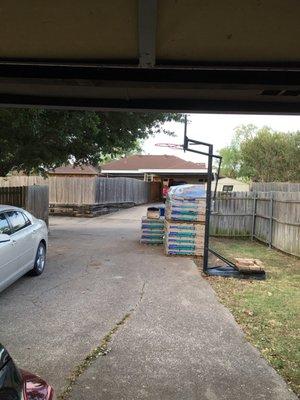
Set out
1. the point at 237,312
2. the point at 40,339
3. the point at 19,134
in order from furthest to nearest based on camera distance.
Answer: the point at 19,134 → the point at 237,312 → the point at 40,339

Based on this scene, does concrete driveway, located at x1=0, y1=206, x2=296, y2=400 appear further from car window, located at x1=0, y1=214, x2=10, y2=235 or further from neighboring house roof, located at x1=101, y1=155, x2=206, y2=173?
neighboring house roof, located at x1=101, y1=155, x2=206, y2=173

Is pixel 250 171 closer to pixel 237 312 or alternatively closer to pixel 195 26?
pixel 237 312

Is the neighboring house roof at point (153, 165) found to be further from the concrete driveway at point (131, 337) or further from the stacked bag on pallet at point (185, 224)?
the concrete driveway at point (131, 337)

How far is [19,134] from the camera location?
13281mm

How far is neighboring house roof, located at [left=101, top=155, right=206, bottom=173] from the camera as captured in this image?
143 feet

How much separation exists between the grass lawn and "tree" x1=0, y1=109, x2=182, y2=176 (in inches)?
246

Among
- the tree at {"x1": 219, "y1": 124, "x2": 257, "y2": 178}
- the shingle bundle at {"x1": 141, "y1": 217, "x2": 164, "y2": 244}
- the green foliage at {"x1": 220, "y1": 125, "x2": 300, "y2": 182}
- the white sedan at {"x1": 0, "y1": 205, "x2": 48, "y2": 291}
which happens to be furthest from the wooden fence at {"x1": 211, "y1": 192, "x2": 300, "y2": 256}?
the tree at {"x1": 219, "y1": 124, "x2": 257, "y2": 178}

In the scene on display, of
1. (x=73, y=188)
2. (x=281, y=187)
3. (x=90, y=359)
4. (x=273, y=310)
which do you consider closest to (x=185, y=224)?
(x=273, y=310)

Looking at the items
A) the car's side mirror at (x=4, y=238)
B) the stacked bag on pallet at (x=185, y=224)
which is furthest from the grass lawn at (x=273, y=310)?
the car's side mirror at (x=4, y=238)

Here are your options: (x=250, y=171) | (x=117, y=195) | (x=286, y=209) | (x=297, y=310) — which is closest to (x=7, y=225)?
(x=297, y=310)

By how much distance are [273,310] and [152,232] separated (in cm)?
758

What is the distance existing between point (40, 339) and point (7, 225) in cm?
284

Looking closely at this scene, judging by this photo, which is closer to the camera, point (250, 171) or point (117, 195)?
point (117, 195)

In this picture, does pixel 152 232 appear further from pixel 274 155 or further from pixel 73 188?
pixel 274 155
